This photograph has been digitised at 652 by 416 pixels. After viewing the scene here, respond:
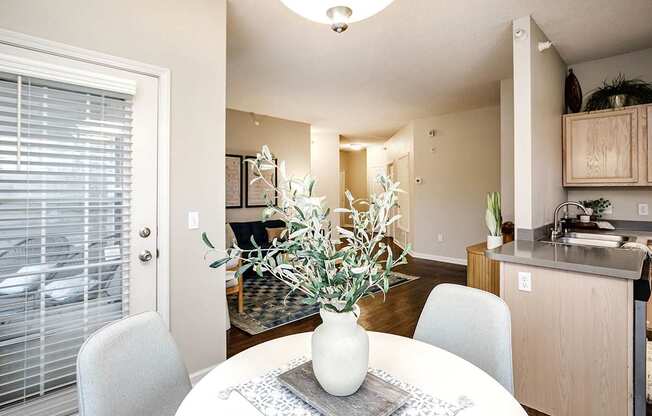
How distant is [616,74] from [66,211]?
185 inches

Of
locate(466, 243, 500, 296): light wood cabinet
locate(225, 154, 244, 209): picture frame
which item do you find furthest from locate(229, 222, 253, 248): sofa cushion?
locate(466, 243, 500, 296): light wood cabinet

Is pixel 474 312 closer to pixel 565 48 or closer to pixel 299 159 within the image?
pixel 565 48

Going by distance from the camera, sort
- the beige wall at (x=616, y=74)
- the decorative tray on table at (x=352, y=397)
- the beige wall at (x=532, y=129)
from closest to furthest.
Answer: the decorative tray on table at (x=352, y=397) → the beige wall at (x=532, y=129) → the beige wall at (x=616, y=74)

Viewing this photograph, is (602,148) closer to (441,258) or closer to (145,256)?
(441,258)

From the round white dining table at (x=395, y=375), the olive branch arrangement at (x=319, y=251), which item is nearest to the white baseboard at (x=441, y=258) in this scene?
the round white dining table at (x=395, y=375)

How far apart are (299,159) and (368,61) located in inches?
125

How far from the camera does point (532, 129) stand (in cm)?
252

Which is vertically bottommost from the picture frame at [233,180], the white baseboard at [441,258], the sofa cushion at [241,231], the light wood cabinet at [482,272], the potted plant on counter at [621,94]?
the white baseboard at [441,258]

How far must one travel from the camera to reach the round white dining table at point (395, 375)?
874 mm

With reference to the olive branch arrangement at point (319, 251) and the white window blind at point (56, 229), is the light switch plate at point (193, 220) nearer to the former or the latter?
the white window blind at point (56, 229)

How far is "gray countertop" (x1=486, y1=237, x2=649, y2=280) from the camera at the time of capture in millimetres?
1612

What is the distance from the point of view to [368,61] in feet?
11.7

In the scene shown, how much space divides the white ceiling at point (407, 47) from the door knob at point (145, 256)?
6.24 ft

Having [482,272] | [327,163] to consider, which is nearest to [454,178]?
[327,163]
